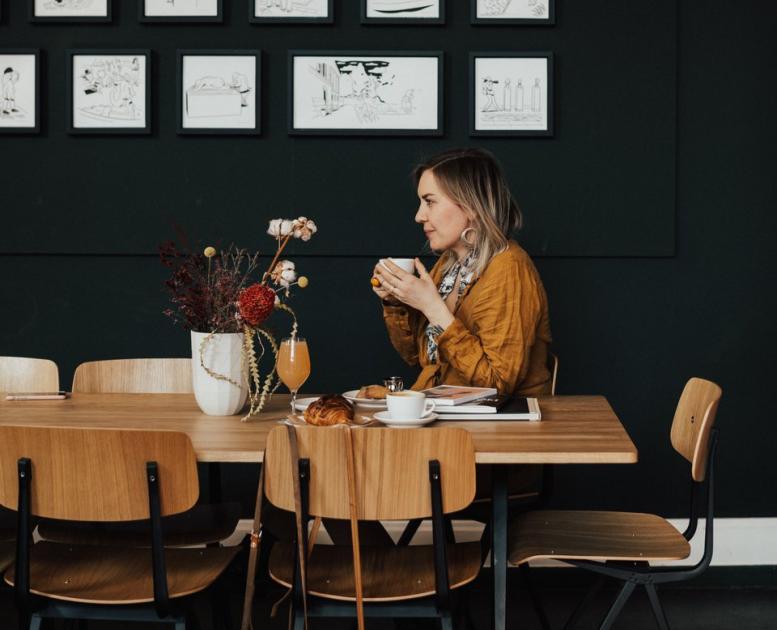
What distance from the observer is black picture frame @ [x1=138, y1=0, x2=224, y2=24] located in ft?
11.1

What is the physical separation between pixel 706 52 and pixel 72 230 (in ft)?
7.88

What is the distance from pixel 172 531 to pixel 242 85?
5.53 feet

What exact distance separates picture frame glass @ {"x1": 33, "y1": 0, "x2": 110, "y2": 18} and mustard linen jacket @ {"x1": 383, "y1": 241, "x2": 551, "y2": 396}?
1.63 m

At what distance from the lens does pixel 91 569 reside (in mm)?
2076

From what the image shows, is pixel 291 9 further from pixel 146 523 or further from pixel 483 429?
pixel 483 429

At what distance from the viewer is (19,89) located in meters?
3.41

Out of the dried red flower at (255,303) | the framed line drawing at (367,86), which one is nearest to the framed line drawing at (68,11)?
the framed line drawing at (367,86)

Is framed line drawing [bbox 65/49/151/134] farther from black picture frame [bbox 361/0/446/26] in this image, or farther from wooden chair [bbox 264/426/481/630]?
wooden chair [bbox 264/426/481/630]

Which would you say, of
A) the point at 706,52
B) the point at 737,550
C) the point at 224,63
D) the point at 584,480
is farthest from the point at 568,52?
the point at 737,550

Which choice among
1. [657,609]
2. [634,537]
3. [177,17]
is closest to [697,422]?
[634,537]

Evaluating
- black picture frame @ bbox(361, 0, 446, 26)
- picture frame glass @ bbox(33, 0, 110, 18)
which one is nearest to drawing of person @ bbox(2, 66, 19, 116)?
picture frame glass @ bbox(33, 0, 110, 18)

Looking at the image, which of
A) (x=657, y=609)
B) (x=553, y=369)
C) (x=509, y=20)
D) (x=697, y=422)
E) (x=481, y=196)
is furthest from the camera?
(x=509, y=20)

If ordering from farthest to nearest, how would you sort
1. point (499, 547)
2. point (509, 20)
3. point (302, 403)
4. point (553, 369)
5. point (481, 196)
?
1. point (509, 20)
2. point (553, 369)
3. point (481, 196)
4. point (302, 403)
5. point (499, 547)

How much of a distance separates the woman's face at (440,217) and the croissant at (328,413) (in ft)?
2.72
